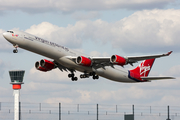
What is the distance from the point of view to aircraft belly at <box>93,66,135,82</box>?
5969 centimetres

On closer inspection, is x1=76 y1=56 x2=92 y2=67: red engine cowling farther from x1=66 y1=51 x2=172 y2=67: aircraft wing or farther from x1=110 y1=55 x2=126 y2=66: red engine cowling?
x1=110 y1=55 x2=126 y2=66: red engine cowling

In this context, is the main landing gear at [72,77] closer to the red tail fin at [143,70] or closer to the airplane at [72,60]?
the airplane at [72,60]

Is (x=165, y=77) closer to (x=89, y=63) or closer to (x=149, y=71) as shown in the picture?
(x=149, y=71)

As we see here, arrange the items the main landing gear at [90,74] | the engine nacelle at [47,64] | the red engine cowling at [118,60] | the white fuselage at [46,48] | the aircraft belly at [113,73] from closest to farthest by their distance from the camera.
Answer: the white fuselage at [46,48], the red engine cowling at [118,60], the main landing gear at [90,74], the engine nacelle at [47,64], the aircraft belly at [113,73]

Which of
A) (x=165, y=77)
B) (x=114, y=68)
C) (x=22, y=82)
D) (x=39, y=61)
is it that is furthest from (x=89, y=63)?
(x=22, y=82)

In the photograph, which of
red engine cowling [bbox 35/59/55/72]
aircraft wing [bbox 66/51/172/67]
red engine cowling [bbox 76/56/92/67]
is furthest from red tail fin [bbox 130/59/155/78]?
red engine cowling [bbox 35/59/55/72]

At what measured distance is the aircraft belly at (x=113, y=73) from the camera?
59.7 meters

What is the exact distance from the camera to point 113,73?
201 feet

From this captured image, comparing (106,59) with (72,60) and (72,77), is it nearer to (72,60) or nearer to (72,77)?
(72,60)

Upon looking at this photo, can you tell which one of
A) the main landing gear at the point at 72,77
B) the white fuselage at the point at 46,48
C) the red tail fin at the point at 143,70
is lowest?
the main landing gear at the point at 72,77

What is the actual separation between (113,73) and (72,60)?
9494mm

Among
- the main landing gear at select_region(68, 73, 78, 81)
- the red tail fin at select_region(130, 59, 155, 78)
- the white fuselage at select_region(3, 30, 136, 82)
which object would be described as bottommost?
the main landing gear at select_region(68, 73, 78, 81)

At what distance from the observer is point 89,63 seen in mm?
55312

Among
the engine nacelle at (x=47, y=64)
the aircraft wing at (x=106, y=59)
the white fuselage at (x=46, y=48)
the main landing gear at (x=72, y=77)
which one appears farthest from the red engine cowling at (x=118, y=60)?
the main landing gear at (x=72, y=77)
